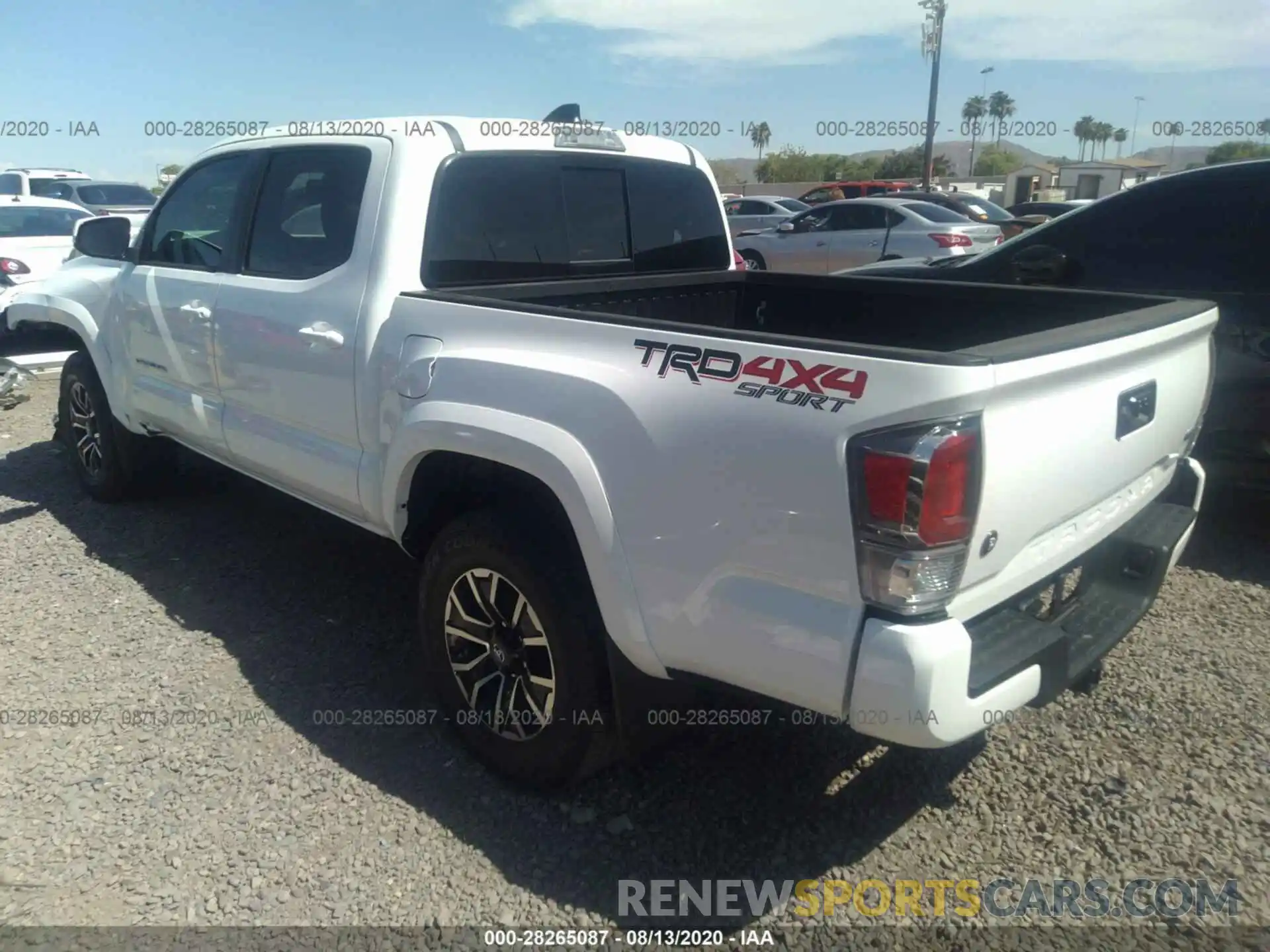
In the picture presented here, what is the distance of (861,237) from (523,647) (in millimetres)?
13193

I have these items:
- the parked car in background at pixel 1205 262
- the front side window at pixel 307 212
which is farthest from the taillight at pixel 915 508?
the parked car in background at pixel 1205 262

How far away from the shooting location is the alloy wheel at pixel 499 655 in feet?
8.89

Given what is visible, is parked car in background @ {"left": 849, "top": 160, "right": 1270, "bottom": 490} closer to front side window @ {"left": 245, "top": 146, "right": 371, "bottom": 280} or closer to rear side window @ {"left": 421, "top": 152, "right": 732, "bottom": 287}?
rear side window @ {"left": 421, "top": 152, "right": 732, "bottom": 287}

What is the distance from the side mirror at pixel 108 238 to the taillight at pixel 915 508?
13.6 ft

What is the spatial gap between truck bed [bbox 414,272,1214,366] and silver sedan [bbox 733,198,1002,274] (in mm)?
9292

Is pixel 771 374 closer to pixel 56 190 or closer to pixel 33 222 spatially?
pixel 33 222

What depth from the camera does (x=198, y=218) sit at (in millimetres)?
4293

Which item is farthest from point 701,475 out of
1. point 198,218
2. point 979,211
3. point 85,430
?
point 979,211

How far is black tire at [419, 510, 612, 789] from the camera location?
2.56 m

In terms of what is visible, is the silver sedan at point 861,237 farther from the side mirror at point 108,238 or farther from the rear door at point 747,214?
the side mirror at point 108,238

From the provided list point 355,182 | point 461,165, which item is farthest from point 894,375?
point 355,182

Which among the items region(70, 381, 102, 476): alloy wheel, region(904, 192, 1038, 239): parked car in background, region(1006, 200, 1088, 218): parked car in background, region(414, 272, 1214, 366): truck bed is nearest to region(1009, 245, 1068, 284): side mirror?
region(414, 272, 1214, 366): truck bed

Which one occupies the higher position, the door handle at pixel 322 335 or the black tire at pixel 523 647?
the door handle at pixel 322 335

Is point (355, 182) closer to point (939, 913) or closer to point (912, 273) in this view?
point (939, 913)
